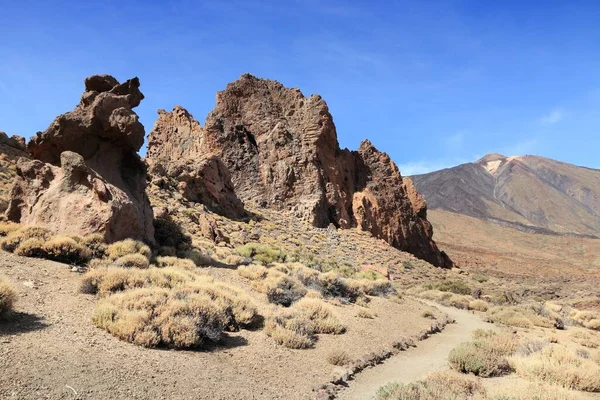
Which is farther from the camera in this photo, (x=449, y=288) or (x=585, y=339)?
(x=449, y=288)

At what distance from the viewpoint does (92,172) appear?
45.4 ft

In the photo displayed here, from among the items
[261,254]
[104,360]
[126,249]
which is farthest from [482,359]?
[261,254]

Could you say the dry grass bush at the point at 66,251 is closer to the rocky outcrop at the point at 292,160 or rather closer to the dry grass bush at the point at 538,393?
the dry grass bush at the point at 538,393

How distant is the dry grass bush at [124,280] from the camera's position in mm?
9297

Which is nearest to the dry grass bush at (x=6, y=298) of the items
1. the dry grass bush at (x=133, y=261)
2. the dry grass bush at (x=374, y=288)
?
the dry grass bush at (x=133, y=261)

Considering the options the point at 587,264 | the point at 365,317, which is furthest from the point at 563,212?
the point at 365,317

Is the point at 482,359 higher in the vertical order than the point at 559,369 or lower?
lower

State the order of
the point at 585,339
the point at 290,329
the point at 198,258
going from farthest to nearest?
the point at 198,258 → the point at 585,339 → the point at 290,329

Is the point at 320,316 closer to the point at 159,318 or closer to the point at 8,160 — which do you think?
the point at 159,318

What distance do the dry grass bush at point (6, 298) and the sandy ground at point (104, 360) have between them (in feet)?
0.76

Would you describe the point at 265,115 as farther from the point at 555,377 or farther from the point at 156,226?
the point at 555,377

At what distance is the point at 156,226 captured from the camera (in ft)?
56.7

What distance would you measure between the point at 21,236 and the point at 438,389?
11.4 meters

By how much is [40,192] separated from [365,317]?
1160 centimetres
